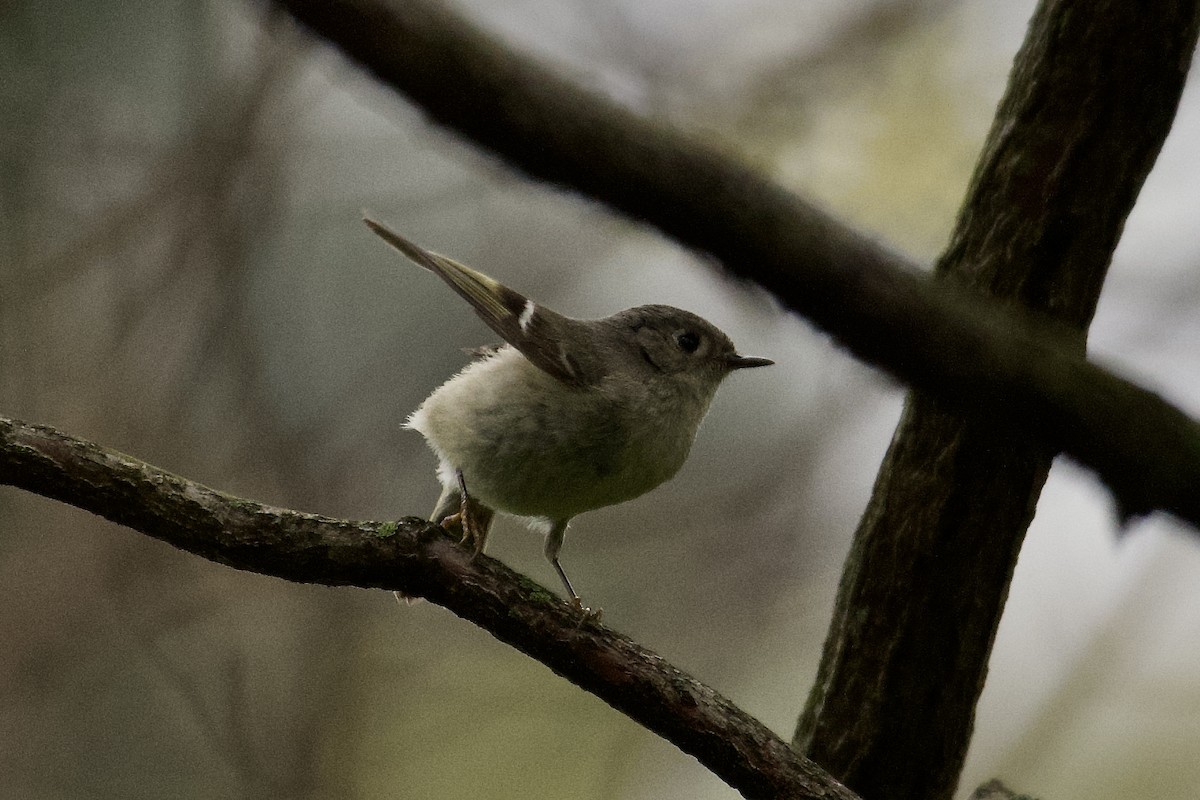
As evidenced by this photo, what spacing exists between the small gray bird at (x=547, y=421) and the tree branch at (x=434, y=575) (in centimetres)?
70

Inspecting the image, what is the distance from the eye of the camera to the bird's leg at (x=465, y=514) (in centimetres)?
345

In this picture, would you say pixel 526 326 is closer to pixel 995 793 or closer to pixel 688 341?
pixel 688 341

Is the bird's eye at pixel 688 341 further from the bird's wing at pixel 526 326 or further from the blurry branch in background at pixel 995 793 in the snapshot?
the blurry branch in background at pixel 995 793

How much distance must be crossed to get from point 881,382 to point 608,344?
2.50 meters

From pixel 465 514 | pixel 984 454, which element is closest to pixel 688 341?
pixel 465 514

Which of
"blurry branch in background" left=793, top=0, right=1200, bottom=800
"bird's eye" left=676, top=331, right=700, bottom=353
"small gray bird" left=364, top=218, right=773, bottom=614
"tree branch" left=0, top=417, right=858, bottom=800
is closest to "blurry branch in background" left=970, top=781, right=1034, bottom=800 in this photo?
"blurry branch in background" left=793, top=0, right=1200, bottom=800

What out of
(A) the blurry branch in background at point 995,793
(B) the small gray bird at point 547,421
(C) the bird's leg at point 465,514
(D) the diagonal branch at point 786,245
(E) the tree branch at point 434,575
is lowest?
(E) the tree branch at point 434,575

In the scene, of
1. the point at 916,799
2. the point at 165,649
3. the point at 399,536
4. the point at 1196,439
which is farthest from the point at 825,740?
the point at 165,649

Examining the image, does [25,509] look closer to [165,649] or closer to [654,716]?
[165,649]

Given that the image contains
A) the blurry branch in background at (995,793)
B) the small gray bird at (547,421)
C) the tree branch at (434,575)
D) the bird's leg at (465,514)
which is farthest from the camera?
the bird's leg at (465,514)

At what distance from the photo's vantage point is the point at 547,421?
3.21 metres

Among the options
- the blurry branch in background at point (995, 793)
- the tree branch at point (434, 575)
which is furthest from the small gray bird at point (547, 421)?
the blurry branch in background at point (995, 793)

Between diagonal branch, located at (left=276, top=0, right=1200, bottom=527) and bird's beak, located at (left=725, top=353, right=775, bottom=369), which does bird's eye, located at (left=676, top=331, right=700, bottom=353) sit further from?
diagonal branch, located at (left=276, top=0, right=1200, bottom=527)

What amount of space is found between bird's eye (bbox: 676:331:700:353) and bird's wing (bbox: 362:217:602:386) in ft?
1.44
